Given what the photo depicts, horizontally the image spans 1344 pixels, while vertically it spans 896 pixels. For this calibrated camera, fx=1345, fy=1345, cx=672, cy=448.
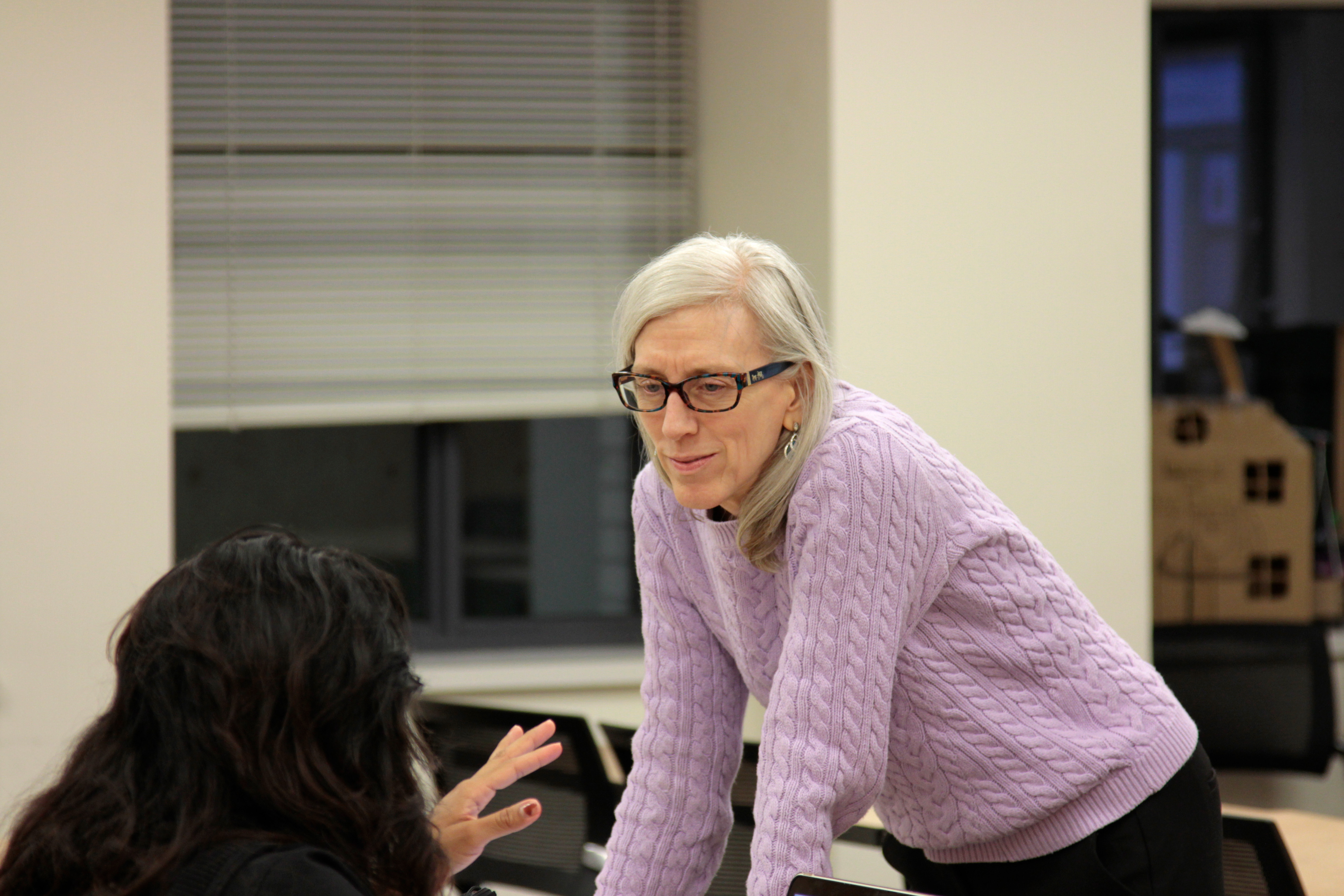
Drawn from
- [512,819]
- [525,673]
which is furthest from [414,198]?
[512,819]

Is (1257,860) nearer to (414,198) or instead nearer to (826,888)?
(826,888)

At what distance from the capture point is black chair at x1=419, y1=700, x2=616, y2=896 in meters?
2.43

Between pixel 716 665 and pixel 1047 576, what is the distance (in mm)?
382

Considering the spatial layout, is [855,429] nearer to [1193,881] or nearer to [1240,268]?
[1193,881]

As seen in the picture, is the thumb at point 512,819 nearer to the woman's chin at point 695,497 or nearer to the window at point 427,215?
the woman's chin at point 695,497

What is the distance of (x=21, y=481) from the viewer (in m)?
3.01

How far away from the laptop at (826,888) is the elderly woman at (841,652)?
152 mm

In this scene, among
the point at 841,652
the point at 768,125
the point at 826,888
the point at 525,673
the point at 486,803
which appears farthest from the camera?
the point at 525,673

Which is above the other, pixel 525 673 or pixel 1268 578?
pixel 1268 578

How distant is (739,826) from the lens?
226cm

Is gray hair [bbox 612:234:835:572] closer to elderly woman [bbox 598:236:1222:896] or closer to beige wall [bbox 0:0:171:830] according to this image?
elderly woman [bbox 598:236:1222:896]

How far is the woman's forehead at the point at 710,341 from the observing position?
1306 mm

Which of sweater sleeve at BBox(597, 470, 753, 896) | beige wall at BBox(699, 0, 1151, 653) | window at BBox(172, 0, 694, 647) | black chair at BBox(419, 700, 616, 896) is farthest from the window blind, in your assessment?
sweater sleeve at BBox(597, 470, 753, 896)

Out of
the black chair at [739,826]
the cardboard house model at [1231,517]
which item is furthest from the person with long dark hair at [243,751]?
the cardboard house model at [1231,517]
